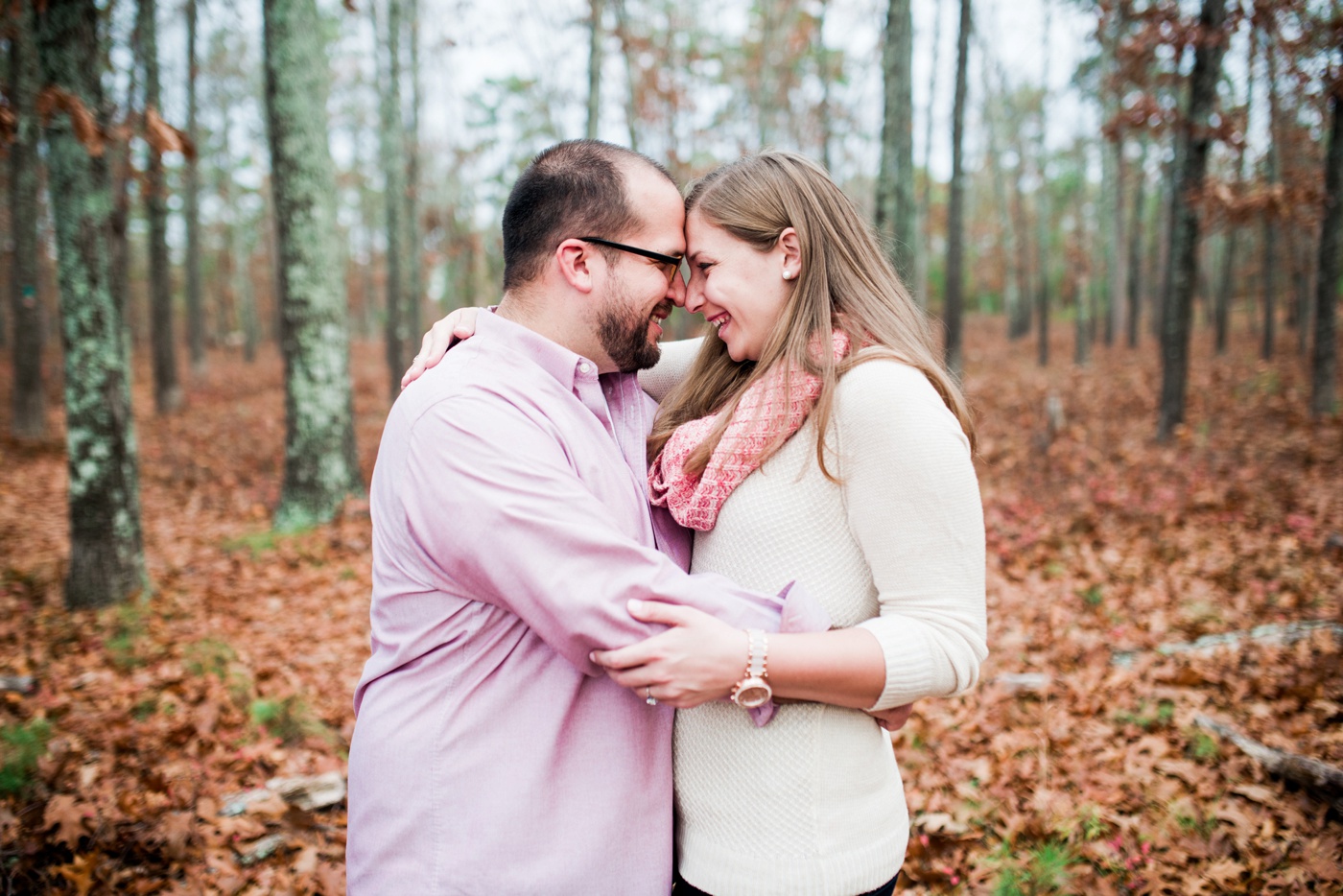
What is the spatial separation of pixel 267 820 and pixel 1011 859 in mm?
3300

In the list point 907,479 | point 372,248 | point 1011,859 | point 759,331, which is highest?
point 372,248

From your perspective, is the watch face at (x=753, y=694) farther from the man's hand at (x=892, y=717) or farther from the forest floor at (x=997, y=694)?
the forest floor at (x=997, y=694)

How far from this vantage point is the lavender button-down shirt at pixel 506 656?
1509mm

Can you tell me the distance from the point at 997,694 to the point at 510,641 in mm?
4226

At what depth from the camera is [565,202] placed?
1968mm

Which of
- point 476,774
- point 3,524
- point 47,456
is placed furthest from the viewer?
point 47,456

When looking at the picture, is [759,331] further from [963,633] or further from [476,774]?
[476,774]

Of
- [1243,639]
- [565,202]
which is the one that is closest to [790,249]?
[565,202]

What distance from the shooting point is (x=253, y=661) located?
17.8ft

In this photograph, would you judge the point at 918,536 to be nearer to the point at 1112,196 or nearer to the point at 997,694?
the point at 997,694

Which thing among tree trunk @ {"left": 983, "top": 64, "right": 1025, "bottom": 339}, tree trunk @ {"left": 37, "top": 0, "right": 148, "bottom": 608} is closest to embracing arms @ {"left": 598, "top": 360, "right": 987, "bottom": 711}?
tree trunk @ {"left": 37, "top": 0, "right": 148, "bottom": 608}

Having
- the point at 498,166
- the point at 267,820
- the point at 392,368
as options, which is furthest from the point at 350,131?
the point at 267,820

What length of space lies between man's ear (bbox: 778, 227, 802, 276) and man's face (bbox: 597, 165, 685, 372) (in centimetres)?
26

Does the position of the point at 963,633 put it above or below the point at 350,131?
below
